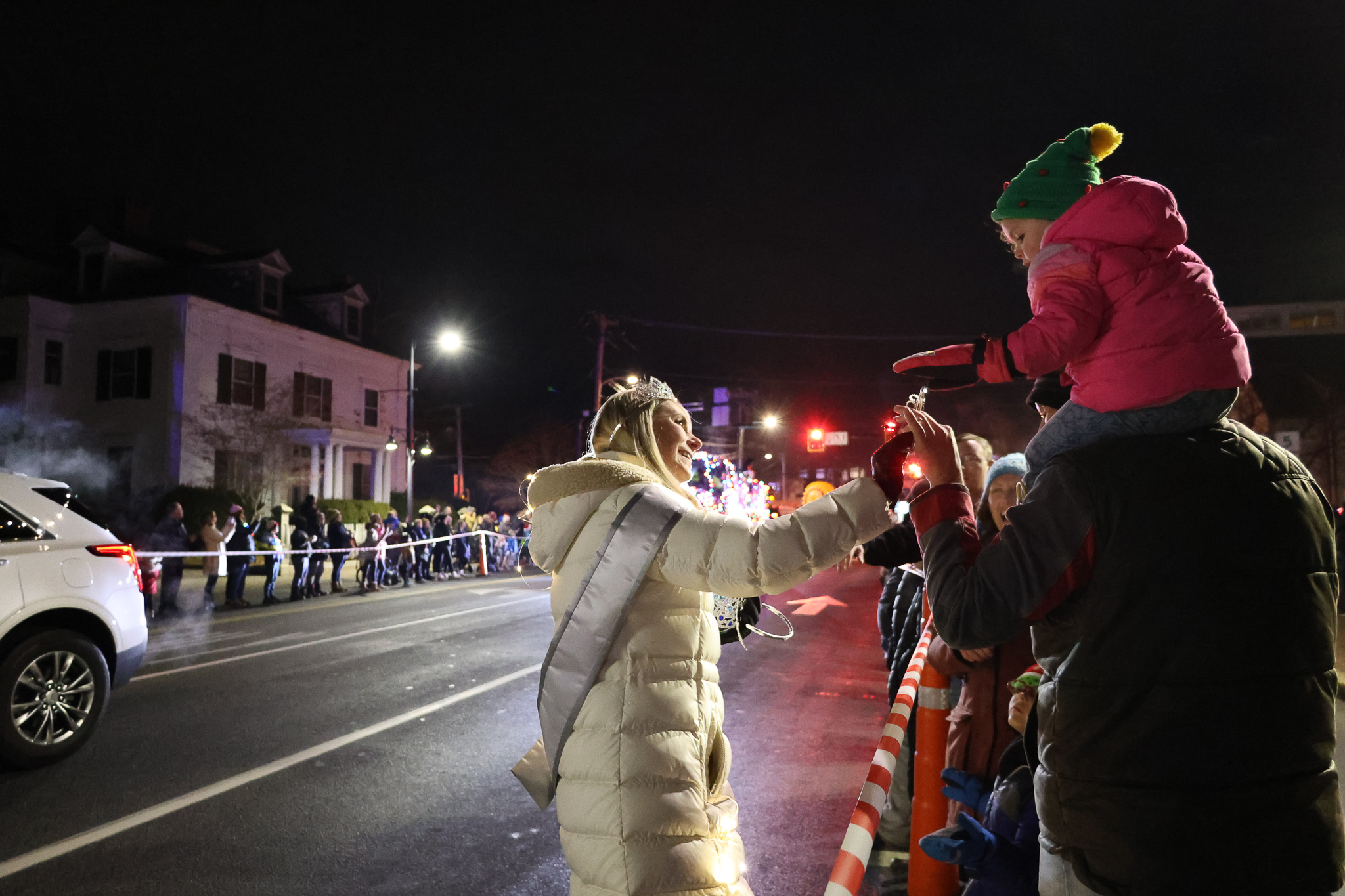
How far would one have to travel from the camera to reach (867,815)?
7.02 ft

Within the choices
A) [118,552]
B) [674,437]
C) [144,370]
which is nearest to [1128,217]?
[674,437]

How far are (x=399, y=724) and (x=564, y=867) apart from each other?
3.07 meters

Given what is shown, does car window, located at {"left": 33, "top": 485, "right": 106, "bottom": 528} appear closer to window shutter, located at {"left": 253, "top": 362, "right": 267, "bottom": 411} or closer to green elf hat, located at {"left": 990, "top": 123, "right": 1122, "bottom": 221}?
green elf hat, located at {"left": 990, "top": 123, "right": 1122, "bottom": 221}

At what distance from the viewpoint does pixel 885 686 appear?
8.73 meters

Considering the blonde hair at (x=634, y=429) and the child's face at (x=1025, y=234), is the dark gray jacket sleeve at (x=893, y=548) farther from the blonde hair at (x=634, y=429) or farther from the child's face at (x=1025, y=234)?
the child's face at (x=1025, y=234)

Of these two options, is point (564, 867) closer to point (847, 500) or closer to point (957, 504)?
point (847, 500)

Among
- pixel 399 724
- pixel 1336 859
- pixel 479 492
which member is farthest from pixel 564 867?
pixel 479 492

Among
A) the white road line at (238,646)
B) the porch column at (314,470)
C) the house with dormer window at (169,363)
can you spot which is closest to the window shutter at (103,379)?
the house with dormer window at (169,363)

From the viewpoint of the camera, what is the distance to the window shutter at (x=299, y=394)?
3142 cm

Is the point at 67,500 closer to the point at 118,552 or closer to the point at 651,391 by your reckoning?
the point at 118,552

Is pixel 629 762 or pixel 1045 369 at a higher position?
pixel 1045 369

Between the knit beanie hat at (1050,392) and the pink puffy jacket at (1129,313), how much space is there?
142 mm

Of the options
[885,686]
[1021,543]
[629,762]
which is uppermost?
[1021,543]

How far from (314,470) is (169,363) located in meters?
6.79
